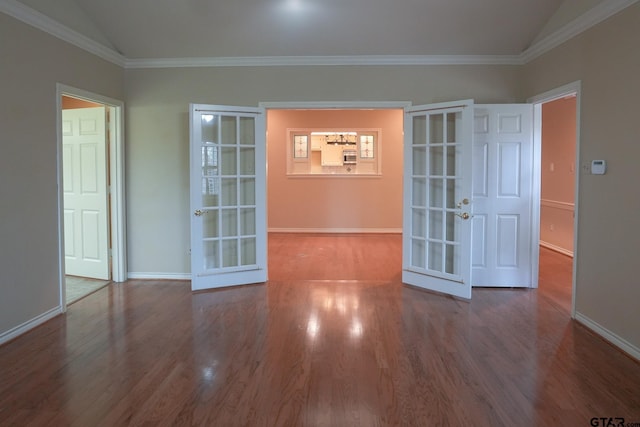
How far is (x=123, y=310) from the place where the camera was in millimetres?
3879

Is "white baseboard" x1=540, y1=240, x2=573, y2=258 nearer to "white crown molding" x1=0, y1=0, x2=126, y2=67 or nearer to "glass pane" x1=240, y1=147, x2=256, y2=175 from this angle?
"glass pane" x1=240, y1=147, x2=256, y2=175

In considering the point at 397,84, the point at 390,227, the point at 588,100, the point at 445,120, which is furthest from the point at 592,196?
the point at 390,227

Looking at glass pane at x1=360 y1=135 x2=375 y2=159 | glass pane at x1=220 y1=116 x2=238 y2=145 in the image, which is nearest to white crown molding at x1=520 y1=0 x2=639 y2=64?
glass pane at x1=220 y1=116 x2=238 y2=145

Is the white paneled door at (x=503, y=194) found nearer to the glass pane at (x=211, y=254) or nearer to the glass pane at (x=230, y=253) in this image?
the glass pane at (x=230, y=253)

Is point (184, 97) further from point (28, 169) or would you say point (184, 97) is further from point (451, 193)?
point (451, 193)

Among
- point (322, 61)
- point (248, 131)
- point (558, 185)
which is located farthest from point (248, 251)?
point (558, 185)

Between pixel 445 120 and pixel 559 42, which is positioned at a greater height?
pixel 559 42

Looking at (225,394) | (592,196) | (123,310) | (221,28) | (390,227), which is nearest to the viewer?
(225,394)

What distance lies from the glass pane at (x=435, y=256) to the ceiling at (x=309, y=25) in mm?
2111

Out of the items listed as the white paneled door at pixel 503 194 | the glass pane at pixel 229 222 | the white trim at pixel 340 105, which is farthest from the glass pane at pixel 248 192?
the white paneled door at pixel 503 194

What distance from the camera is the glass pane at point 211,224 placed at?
4.58 meters

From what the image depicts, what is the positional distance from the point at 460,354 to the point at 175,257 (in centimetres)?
340

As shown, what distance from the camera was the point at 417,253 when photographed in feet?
15.5

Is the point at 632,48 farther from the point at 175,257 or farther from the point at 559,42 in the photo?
the point at 175,257
